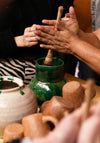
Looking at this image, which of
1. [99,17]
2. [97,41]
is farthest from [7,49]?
[99,17]

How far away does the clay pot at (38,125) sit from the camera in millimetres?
735

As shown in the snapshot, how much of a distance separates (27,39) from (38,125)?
870 mm

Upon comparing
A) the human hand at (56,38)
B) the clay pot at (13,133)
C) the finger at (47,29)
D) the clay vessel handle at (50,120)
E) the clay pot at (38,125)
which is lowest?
the clay pot at (13,133)

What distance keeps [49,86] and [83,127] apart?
65 cm

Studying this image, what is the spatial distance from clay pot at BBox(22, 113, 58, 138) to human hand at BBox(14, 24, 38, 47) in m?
0.78

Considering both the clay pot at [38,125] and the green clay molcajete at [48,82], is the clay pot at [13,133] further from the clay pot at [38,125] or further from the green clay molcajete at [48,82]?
the green clay molcajete at [48,82]

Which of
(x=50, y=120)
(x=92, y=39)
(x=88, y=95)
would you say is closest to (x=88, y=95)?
(x=88, y=95)

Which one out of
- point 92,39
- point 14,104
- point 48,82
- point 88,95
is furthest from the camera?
point 92,39

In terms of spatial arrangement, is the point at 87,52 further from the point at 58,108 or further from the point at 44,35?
the point at 58,108

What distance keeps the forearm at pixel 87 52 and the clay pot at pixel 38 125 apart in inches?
25.6

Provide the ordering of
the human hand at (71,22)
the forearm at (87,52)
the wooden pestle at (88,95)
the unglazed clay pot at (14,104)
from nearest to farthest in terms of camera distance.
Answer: the wooden pestle at (88,95) → the unglazed clay pot at (14,104) → the forearm at (87,52) → the human hand at (71,22)

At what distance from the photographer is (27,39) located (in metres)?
1.54

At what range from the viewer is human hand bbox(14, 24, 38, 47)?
4.95 feet

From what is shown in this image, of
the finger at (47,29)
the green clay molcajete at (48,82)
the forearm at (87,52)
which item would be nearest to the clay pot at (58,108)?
the green clay molcajete at (48,82)
